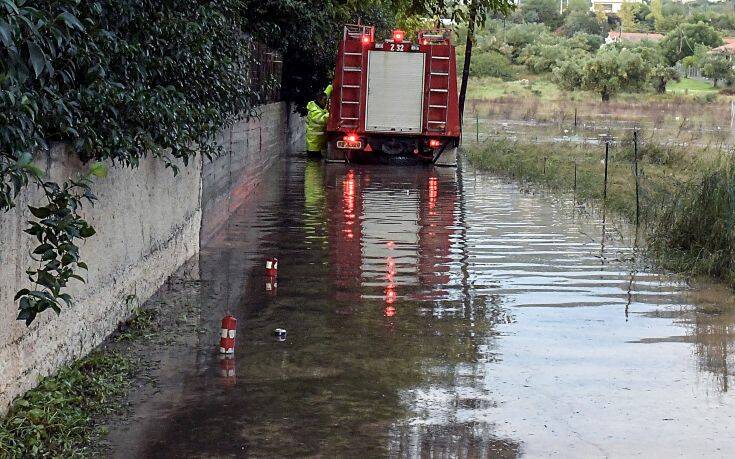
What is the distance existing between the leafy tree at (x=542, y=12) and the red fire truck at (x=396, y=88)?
128 metres

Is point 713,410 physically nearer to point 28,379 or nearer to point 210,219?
point 28,379

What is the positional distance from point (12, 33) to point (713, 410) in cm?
489

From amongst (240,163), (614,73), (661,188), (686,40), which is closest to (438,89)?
(240,163)

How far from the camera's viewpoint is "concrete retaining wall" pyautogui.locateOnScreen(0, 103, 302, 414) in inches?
263

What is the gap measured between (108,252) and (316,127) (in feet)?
69.9

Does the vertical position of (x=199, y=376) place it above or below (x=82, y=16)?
below

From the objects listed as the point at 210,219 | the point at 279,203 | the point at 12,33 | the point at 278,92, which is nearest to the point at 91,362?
the point at 12,33

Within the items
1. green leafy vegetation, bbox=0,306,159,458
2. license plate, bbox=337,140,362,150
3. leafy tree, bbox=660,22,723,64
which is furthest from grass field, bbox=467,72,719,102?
green leafy vegetation, bbox=0,306,159,458

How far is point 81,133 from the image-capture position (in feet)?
24.6

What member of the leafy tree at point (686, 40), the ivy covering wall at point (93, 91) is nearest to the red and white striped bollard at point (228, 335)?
the ivy covering wall at point (93, 91)

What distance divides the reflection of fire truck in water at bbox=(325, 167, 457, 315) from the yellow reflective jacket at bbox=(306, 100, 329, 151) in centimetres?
480

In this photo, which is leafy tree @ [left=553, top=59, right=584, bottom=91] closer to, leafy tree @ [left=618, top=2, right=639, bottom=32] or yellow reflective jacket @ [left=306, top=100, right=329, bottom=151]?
yellow reflective jacket @ [left=306, top=100, right=329, bottom=151]

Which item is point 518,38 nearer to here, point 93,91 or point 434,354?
point 434,354

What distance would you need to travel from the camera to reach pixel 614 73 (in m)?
71.2
